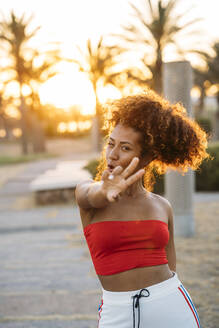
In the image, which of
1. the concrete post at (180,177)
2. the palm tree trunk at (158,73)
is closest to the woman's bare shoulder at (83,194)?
the concrete post at (180,177)

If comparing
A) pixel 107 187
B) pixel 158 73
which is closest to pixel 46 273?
pixel 107 187

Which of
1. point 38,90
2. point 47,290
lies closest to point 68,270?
point 47,290

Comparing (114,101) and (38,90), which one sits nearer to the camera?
(114,101)

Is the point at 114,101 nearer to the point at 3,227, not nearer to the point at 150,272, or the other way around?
the point at 150,272

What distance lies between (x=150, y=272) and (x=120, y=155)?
0.46 m

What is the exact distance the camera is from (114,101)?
1.86 metres

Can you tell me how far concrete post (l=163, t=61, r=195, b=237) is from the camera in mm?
5957

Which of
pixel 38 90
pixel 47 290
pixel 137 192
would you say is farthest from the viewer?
pixel 38 90

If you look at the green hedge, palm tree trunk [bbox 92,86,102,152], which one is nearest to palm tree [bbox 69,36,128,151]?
palm tree trunk [bbox 92,86,102,152]

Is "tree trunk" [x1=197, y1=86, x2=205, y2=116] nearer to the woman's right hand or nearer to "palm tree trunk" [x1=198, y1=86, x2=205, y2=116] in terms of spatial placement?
"palm tree trunk" [x1=198, y1=86, x2=205, y2=116]

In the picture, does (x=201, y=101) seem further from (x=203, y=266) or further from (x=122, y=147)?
(x=122, y=147)

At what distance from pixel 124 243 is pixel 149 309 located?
0.85 ft

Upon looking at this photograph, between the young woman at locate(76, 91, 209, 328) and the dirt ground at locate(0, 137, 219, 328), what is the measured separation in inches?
72.1

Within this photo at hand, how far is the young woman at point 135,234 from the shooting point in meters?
1.61
